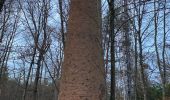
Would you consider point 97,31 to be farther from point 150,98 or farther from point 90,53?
point 150,98

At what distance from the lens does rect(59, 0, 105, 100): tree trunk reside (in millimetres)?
3238

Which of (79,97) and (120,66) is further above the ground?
(120,66)

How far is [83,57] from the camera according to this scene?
131 inches

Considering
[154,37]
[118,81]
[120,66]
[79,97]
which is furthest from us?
[118,81]

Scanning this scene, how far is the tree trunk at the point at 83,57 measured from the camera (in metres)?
3.24

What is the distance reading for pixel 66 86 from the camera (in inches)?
129

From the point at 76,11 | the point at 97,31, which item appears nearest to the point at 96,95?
the point at 97,31

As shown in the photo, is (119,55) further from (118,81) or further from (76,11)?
(76,11)

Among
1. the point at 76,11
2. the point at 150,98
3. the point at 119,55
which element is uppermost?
the point at 119,55

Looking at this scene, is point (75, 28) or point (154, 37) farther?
point (154, 37)

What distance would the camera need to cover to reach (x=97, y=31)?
3.57 metres

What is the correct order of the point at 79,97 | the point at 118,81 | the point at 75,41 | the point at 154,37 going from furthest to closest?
the point at 118,81
the point at 154,37
the point at 75,41
the point at 79,97

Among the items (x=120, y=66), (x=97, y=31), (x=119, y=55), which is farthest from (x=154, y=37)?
(x=97, y=31)

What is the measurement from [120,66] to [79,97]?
2101 cm
